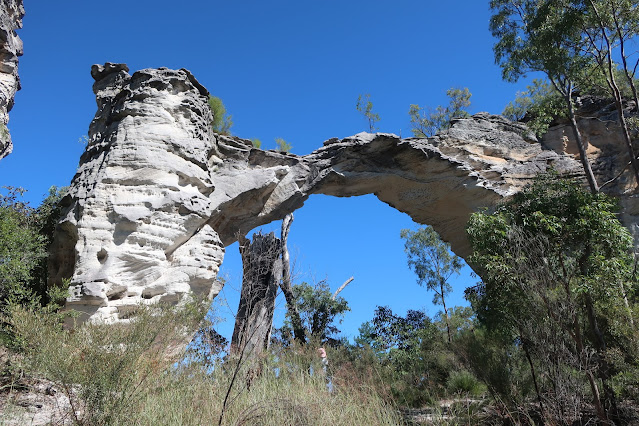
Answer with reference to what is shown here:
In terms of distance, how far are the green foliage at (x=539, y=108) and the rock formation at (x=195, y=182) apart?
A: 835 mm

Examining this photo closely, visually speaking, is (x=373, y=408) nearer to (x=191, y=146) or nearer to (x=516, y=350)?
(x=516, y=350)

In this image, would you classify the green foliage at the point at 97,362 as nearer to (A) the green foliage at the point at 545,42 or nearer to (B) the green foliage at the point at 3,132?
(B) the green foliage at the point at 3,132

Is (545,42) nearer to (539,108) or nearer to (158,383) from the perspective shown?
A: (539,108)

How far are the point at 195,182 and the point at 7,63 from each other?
406 centimetres

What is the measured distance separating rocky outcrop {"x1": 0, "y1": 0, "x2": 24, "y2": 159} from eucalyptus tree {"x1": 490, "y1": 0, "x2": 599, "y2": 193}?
10.0m

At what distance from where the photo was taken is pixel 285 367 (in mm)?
6781

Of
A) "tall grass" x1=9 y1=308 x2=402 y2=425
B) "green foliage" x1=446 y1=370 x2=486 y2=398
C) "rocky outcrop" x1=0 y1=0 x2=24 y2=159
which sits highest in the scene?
"rocky outcrop" x1=0 y1=0 x2=24 y2=159

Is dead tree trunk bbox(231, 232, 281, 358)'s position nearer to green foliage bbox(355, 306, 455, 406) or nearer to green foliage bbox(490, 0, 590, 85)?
green foliage bbox(355, 306, 455, 406)

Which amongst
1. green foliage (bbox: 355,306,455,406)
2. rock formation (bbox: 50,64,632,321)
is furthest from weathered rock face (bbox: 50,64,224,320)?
green foliage (bbox: 355,306,455,406)

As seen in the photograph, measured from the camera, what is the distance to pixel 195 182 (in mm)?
9938

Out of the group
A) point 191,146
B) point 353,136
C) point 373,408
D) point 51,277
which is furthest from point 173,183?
point 373,408

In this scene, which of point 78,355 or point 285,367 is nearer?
point 78,355

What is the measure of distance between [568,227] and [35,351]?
7580 mm

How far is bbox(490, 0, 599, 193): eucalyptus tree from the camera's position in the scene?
9.34m
